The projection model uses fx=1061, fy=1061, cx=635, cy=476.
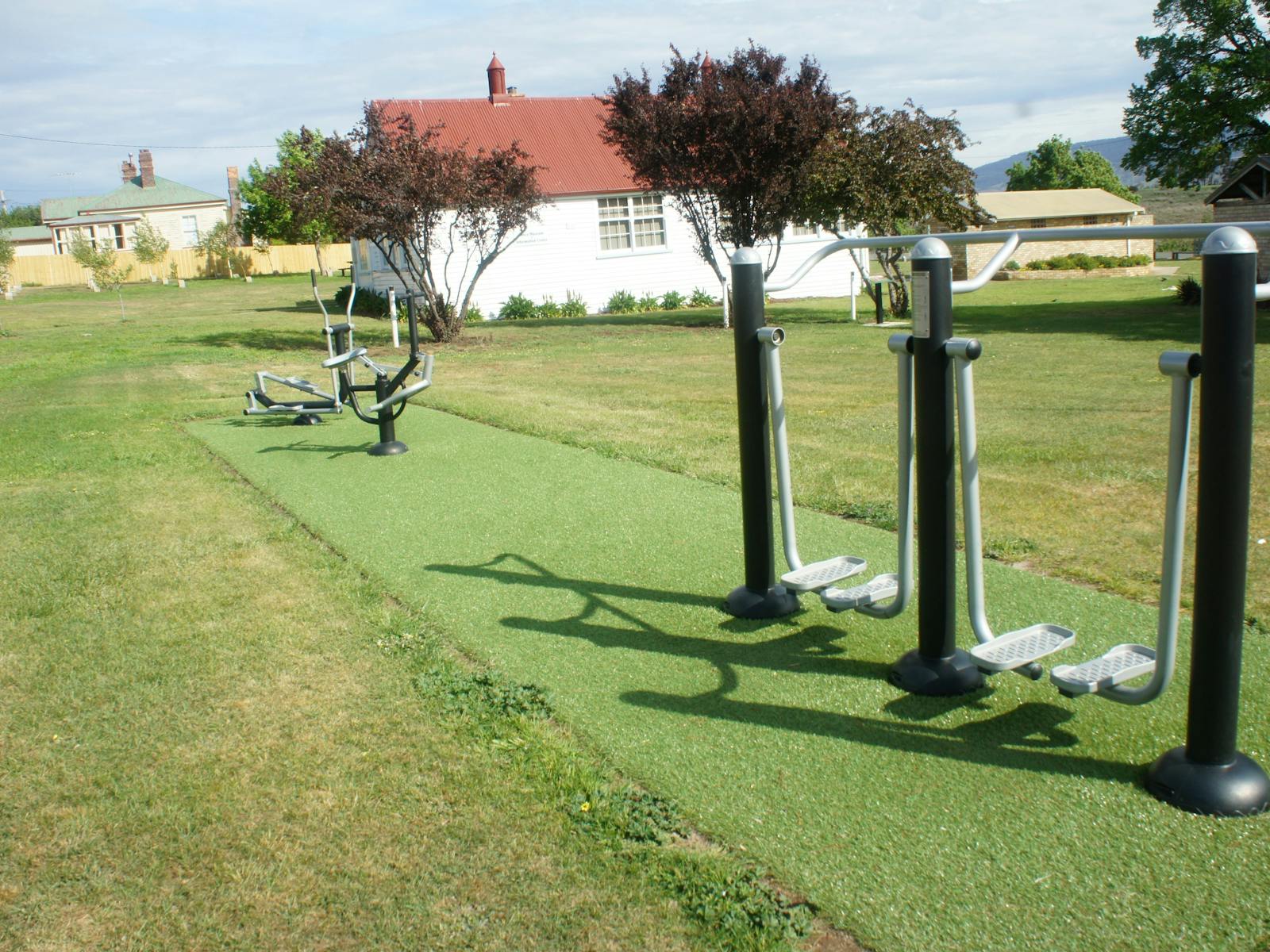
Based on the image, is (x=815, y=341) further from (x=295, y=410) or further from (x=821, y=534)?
(x=821, y=534)

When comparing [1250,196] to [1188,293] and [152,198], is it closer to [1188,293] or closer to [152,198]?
[1188,293]

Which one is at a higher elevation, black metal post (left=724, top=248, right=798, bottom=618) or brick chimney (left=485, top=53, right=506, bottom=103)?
brick chimney (left=485, top=53, right=506, bottom=103)

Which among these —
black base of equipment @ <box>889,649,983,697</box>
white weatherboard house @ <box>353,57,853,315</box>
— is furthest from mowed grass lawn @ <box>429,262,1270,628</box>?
white weatherboard house @ <box>353,57,853,315</box>

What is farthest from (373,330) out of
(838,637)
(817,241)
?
(838,637)

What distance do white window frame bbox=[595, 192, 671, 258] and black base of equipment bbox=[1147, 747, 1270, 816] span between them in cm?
2461

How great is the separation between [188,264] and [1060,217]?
41.9 m

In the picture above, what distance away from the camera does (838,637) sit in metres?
4.23

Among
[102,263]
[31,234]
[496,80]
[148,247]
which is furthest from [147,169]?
[496,80]

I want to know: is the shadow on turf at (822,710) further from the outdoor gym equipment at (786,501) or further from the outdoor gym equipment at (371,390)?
the outdoor gym equipment at (371,390)

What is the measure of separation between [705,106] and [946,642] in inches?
666

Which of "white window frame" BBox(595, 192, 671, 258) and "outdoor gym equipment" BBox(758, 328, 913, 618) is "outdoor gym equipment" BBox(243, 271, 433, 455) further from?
A: "white window frame" BBox(595, 192, 671, 258)

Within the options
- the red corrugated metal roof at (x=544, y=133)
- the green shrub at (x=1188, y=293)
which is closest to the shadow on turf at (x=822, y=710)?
the green shrub at (x=1188, y=293)

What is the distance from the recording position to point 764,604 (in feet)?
14.6

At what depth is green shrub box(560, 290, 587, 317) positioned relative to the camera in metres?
26.0
